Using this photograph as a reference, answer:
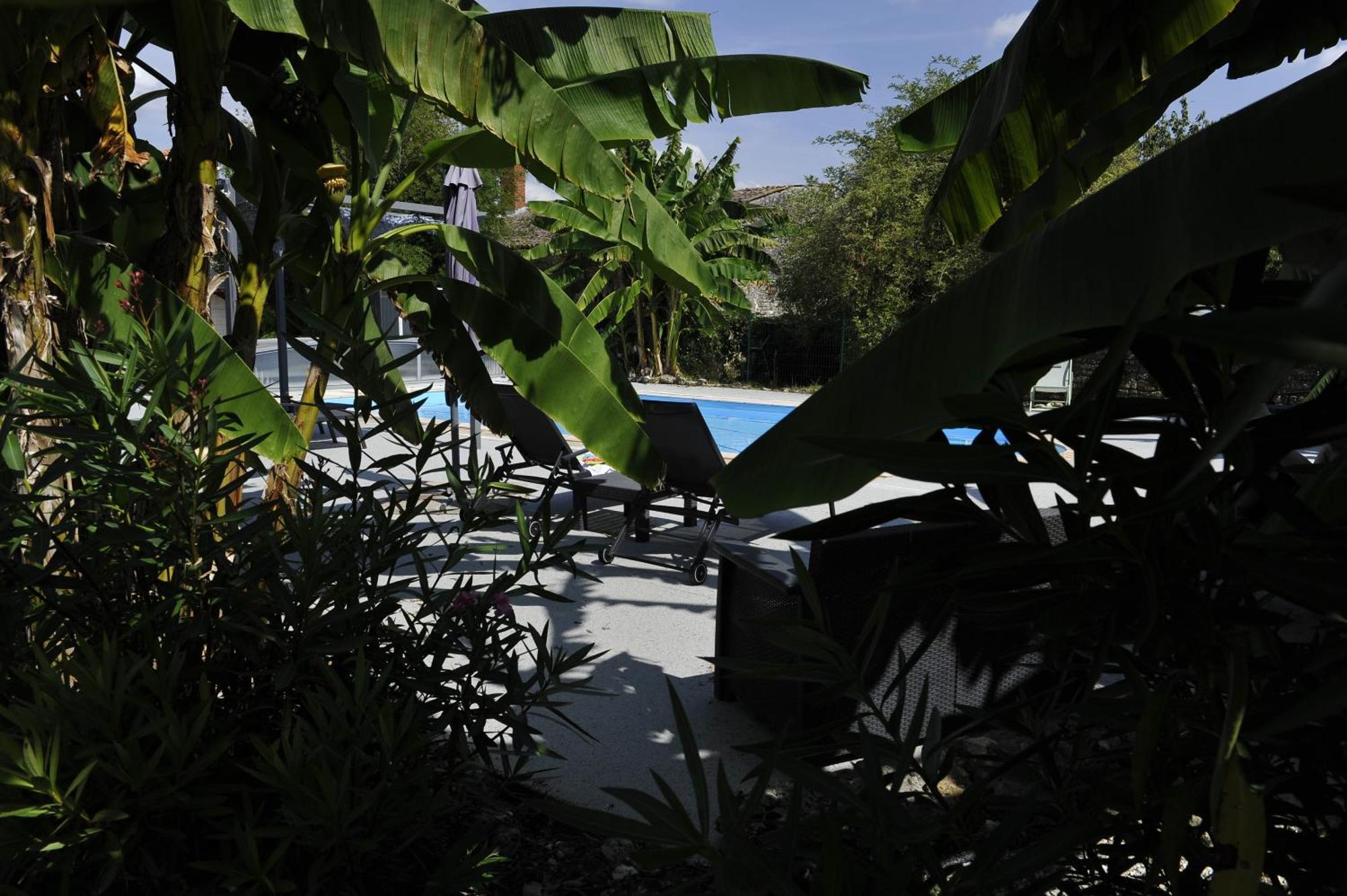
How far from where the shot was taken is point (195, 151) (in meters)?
3.32

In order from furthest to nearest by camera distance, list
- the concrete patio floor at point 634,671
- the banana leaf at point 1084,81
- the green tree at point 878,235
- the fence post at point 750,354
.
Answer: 1. the fence post at point 750,354
2. the green tree at point 878,235
3. the concrete patio floor at point 634,671
4. the banana leaf at point 1084,81

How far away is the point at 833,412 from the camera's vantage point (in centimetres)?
166

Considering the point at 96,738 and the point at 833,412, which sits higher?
the point at 833,412

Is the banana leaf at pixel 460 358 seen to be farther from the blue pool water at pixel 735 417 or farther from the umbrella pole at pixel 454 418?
the blue pool water at pixel 735 417

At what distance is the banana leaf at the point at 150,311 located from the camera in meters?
3.06

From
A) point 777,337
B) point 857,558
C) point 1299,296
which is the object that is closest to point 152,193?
point 857,558

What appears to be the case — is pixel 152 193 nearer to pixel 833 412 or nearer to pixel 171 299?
pixel 171 299

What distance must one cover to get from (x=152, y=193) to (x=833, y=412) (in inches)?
151

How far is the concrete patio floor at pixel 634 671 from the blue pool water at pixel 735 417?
867 centimetres

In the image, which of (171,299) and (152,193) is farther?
(152,193)

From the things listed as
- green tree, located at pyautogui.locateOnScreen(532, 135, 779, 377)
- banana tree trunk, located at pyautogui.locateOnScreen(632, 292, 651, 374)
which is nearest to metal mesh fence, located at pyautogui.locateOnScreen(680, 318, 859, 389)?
green tree, located at pyautogui.locateOnScreen(532, 135, 779, 377)

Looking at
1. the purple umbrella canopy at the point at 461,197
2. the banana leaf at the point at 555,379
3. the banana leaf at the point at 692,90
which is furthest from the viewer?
the purple umbrella canopy at the point at 461,197

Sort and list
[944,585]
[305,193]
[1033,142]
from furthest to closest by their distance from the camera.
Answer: [305,193], [1033,142], [944,585]

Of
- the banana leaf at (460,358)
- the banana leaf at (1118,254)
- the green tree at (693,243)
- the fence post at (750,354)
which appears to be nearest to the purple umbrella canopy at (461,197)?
the banana leaf at (460,358)
